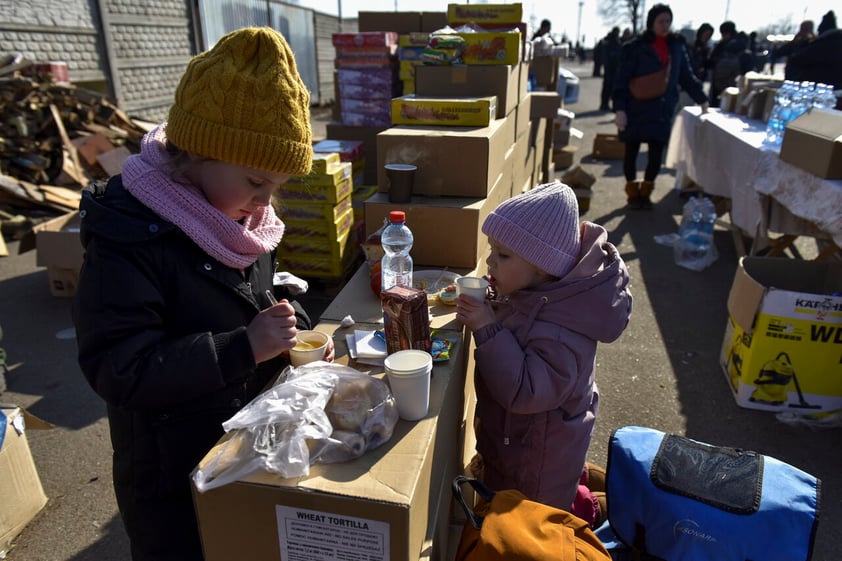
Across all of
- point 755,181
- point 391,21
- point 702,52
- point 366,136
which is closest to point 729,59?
point 702,52

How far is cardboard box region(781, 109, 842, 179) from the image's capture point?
11.7 feet

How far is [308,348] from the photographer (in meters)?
1.65

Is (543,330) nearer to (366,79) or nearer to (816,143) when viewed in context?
(816,143)

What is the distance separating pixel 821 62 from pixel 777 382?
187 inches

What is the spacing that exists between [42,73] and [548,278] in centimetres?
924

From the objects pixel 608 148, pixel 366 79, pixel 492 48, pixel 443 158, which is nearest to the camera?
pixel 443 158

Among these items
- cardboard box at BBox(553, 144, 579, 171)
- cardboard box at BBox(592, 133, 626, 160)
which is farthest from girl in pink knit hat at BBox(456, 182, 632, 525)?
cardboard box at BBox(592, 133, 626, 160)

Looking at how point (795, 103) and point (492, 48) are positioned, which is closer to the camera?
point (492, 48)

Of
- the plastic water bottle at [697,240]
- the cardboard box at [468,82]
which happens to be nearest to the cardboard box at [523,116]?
the cardboard box at [468,82]

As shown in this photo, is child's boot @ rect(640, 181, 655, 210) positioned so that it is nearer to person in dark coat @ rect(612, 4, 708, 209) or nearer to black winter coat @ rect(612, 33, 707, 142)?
person in dark coat @ rect(612, 4, 708, 209)

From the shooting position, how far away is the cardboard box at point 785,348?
10.2ft

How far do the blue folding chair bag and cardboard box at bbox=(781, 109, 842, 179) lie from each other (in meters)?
2.49

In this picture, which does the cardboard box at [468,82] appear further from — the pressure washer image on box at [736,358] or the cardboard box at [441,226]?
the pressure washer image on box at [736,358]

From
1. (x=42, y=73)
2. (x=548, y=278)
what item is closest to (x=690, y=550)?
(x=548, y=278)
